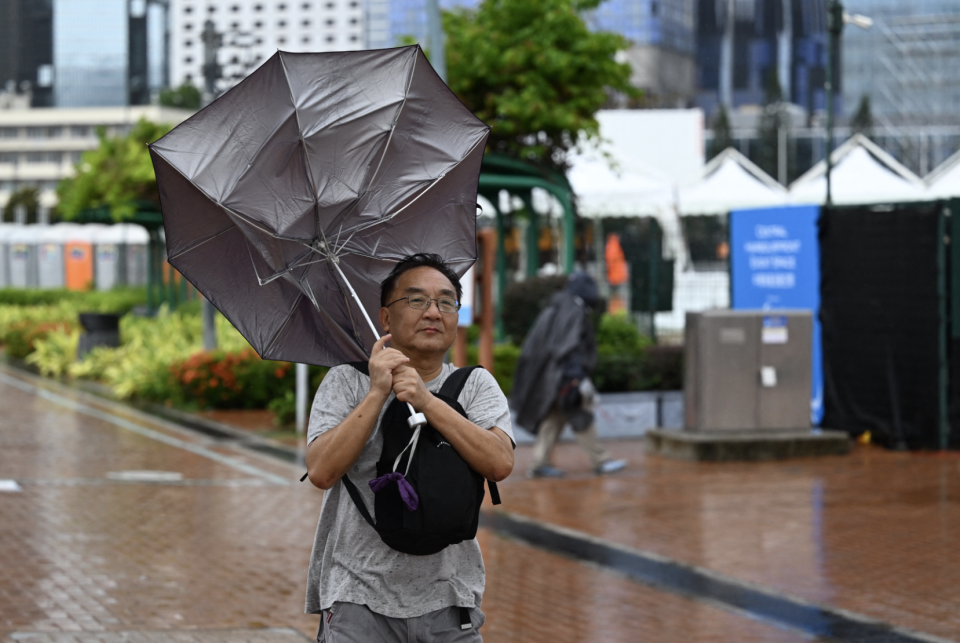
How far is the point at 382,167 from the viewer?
346 centimetres

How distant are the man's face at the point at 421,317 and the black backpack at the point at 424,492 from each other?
5.8 inches

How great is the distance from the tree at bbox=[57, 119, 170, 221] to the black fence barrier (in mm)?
17052

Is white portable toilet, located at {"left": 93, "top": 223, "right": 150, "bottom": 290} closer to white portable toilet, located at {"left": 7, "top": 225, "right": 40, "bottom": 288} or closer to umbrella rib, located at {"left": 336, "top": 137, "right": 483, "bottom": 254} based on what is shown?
white portable toilet, located at {"left": 7, "top": 225, "right": 40, "bottom": 288}

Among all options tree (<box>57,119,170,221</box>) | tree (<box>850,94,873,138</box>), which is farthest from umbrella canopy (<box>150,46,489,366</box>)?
tree (<box>850,94,873,138</box>)

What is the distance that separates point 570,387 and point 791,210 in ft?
15.6

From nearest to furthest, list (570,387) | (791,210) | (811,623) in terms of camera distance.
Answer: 1. (811,623)
2. (570,387)
3. (791,210)

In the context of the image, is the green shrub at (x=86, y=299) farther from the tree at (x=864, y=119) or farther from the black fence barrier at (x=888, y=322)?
the tree at (x=864, y=119)

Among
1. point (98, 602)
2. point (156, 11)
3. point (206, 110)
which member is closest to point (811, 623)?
point (98, 602)

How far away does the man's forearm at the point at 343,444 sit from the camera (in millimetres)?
3062

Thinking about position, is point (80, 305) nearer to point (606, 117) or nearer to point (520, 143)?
point (606, 117)

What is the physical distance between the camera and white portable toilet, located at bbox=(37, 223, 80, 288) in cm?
6091

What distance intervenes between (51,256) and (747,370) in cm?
5333

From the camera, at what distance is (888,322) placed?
45.1ft

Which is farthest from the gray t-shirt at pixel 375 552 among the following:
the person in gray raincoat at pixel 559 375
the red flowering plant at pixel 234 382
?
the red flowering plant at pixel 234 382
